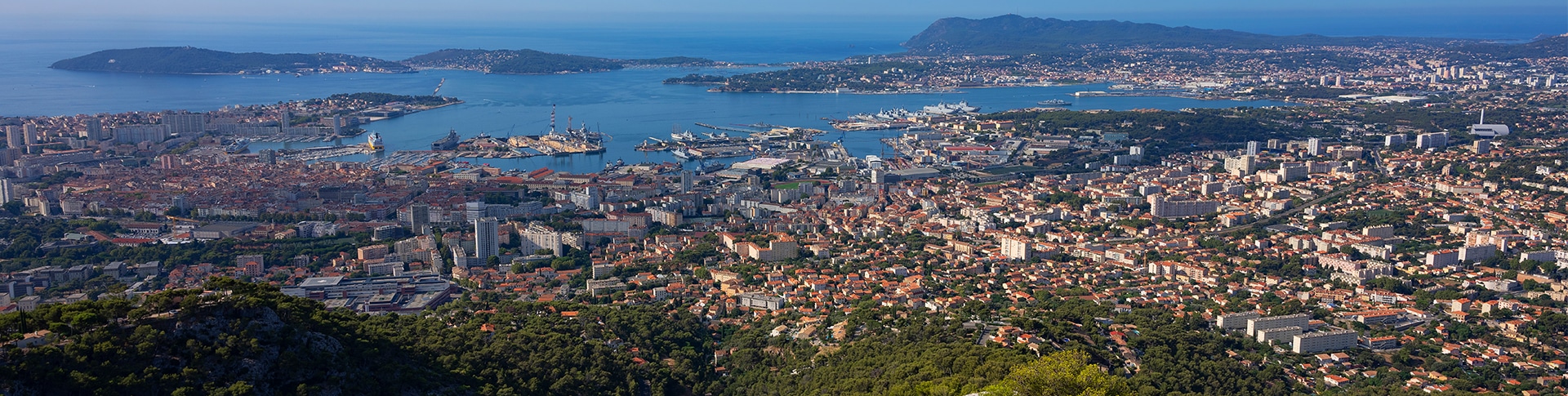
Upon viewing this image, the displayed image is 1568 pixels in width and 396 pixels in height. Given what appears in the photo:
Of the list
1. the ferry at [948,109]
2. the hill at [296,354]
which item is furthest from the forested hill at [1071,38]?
the hill at [296,354]

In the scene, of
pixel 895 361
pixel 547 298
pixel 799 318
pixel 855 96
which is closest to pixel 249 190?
pixel 547 298

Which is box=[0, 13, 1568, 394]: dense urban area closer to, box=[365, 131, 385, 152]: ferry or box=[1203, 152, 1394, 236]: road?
box=[1203, 152, 1394, 236]: road

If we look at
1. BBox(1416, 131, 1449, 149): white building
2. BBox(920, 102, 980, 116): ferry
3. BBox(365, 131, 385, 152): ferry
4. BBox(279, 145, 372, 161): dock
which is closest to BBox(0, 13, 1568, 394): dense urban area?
BBox(1416, 131, 1449, 149): white building

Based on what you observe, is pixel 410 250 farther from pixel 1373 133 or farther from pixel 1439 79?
pixel 1439 79

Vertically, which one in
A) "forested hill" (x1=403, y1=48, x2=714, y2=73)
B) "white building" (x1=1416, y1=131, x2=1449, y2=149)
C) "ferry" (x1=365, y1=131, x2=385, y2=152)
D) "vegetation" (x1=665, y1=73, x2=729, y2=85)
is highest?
"forested hill" (x1=403, y1=48, x2=714, y2=73)

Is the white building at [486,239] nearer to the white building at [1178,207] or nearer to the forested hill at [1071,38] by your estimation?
the white building at [1178,207]

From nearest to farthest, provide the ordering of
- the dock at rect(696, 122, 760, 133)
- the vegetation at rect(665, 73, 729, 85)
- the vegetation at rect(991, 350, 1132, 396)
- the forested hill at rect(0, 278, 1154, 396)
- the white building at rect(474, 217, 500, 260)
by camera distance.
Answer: the vegetation at rect(991, 350, 1132, 396)
the forested hill at rect(0, 278, 1154, 396)
the white building at rect(474, 217, 500, 260)
the dock at rect(696, 122, 760, 133)
the vegetation at rect(665, 73, 729, 85)

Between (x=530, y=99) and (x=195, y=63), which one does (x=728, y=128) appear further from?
(x=195, y=63)

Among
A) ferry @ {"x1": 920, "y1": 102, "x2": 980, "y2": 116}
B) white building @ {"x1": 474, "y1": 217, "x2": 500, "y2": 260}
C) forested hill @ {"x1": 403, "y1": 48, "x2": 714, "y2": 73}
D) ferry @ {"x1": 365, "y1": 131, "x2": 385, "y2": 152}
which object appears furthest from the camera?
forested hill @ {"x1": 403, "y1": 48, "x2": 714, "y2": 73}
